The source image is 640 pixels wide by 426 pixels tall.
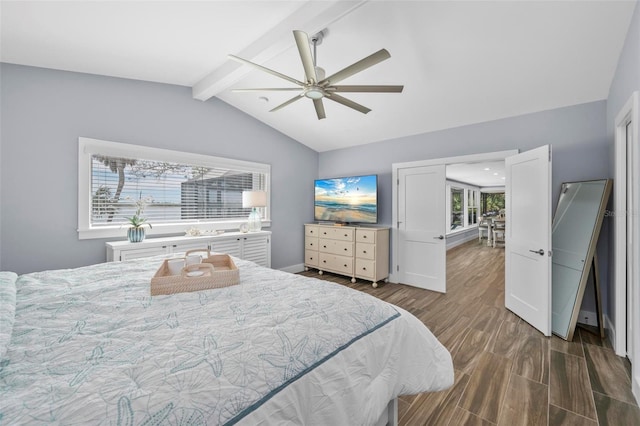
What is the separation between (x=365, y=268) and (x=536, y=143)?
9.14 feet

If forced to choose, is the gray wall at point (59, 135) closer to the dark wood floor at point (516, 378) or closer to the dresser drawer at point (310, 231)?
the dresser drawer at point (310, 231)

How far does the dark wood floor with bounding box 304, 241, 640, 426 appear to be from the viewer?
5.34 ft

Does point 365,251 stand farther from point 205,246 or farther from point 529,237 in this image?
point 205,246

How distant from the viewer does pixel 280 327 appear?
103 centimetres

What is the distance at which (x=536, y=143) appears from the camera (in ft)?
10.3

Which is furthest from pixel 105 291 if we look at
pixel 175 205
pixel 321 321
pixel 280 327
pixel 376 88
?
pixel 175 205

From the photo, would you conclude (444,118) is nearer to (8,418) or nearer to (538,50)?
(538,50)

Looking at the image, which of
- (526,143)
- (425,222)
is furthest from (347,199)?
(526,143)

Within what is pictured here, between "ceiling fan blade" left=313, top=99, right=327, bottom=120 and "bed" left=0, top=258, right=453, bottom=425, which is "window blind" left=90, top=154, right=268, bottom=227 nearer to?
"bed" left=0, top=258, right=453, bottom=425

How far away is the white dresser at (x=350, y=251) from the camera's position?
420 cm

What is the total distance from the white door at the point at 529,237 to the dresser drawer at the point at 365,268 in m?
1.76

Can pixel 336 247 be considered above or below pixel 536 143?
below

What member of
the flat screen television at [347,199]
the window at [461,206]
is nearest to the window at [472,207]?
the window at [461,206]

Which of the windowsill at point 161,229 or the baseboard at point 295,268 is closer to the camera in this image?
the windowsill at point 161,229
